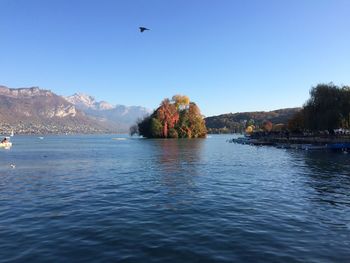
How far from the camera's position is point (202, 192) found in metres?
28.5

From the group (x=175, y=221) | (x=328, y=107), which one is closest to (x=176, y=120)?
(x=328, y=107)

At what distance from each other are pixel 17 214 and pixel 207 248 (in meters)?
13.3

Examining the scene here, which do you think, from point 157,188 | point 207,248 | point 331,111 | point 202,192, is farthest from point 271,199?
point 331,111

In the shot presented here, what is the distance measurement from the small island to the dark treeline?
288 feet

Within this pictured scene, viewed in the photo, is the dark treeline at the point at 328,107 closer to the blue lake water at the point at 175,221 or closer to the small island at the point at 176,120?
the blue lake water at the point at 175,221

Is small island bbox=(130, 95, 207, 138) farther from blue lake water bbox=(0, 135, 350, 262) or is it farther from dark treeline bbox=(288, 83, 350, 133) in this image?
blue lake water bbox=(0, 135, 350, 262)

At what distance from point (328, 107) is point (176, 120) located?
9669 centimetres

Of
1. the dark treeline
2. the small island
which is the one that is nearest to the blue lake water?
the dark treeline

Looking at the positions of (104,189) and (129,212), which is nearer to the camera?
(129,212)

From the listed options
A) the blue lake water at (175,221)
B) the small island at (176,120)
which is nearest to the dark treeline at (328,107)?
the blue lake water at (175,221)

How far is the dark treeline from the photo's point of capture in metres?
91.4

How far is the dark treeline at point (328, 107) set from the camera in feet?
300

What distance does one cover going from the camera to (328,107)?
94.2 meters

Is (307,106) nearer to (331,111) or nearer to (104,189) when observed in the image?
(331,111)
